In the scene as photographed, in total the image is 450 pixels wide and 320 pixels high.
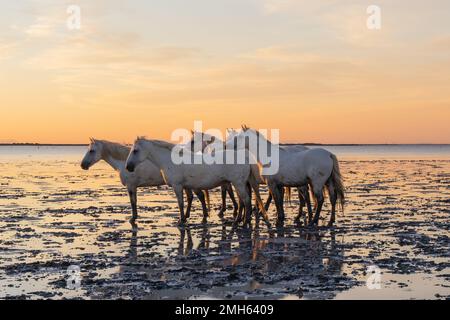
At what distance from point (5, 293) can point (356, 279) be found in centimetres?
504

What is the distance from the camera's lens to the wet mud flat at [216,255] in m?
7.91

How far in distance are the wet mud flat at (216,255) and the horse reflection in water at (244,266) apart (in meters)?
0.02

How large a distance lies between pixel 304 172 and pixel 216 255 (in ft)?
17.5

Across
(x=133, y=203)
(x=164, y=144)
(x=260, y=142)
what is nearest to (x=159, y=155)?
(x=164, y=144)

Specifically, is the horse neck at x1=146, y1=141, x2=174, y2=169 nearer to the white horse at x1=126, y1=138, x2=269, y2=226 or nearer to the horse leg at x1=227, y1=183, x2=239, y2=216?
the white horse at x1=126, y1=138, x2=269, y2=226

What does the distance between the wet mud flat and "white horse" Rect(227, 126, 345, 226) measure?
2.72 ft

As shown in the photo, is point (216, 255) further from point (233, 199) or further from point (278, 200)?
point (233, 199)

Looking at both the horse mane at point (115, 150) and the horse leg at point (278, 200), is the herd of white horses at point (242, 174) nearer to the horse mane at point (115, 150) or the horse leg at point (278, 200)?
the horse leg at point (278, 200)

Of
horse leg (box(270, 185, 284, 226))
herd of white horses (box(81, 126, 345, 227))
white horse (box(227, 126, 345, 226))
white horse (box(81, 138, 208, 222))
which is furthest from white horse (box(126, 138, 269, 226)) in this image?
white horse (box(81, 138, 208, 222))

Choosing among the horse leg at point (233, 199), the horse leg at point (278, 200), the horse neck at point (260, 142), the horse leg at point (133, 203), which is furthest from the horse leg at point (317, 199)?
the horse leg at point (133, 203)

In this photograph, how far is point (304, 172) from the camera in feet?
50.0
